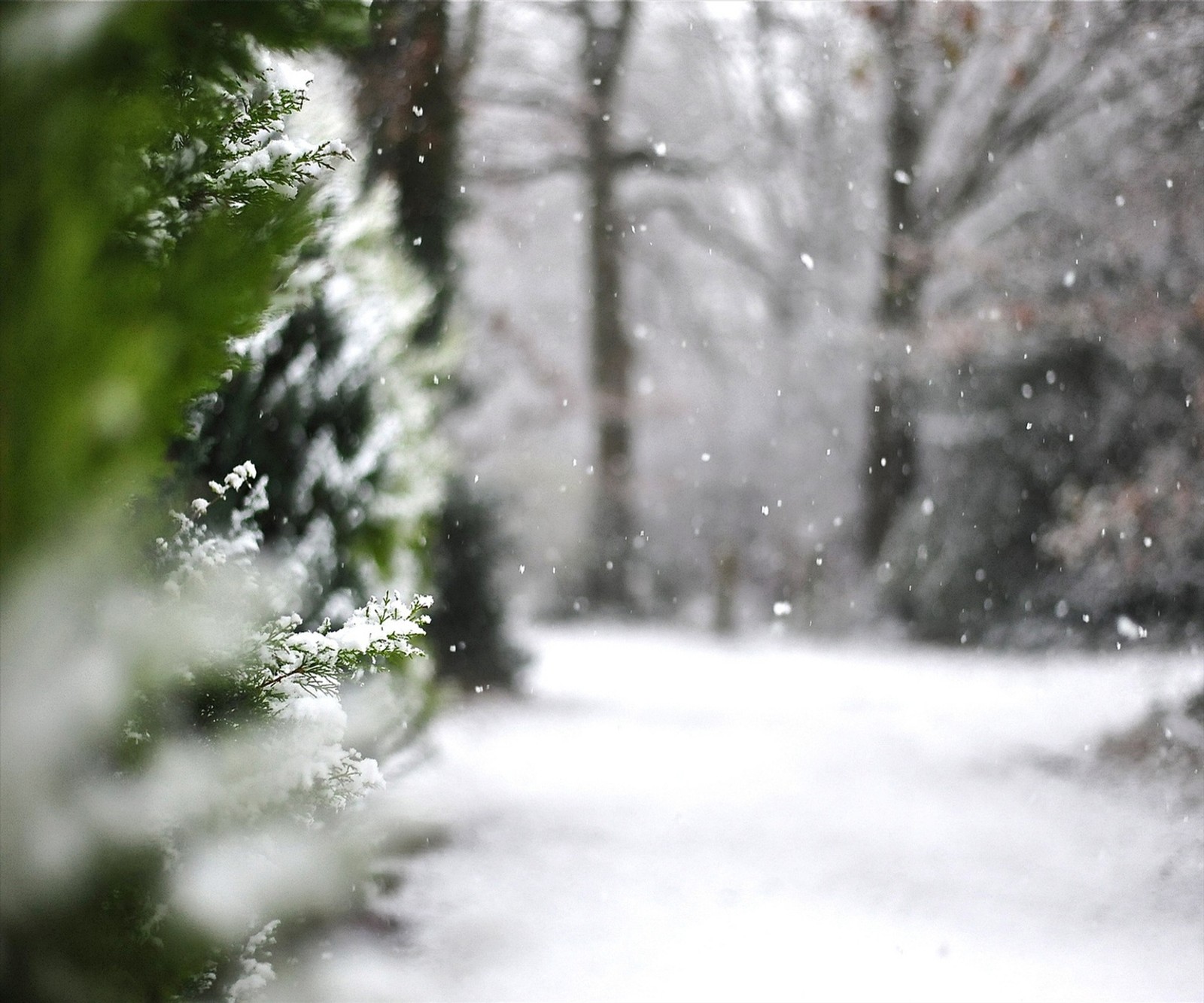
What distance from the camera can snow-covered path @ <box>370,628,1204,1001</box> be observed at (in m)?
3.69

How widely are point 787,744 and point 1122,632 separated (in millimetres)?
3673

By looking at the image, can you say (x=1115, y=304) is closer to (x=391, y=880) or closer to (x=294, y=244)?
(x=391, y=880)

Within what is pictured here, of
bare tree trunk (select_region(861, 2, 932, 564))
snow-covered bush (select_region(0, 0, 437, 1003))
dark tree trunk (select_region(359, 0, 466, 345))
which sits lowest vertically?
snow-covered bush (select_region(0, 0, 437, 1003))

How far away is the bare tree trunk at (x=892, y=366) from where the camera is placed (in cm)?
1324

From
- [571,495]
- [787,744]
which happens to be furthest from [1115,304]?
[571,495]

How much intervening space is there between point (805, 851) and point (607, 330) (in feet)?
36.2

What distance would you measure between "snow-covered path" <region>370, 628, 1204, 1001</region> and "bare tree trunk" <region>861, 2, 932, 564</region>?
484cm

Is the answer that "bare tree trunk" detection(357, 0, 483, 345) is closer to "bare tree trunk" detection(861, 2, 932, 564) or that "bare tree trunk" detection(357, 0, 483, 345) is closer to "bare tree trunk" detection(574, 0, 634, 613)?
"bare tree trunk" detection(574, 0, 634, 613)

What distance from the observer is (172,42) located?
133 cm

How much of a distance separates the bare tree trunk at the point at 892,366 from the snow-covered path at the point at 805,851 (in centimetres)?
484

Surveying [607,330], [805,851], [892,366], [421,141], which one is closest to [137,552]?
[805,851]

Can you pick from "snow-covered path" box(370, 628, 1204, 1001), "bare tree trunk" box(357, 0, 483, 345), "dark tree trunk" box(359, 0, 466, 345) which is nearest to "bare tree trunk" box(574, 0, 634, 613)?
"snow-covered path" box(370, 628, 1204, 1001)

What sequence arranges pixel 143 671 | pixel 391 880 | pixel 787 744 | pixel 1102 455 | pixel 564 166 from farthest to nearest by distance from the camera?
pixel 564 166 → pixel 1102 455 → pixel 787 744 → pixel 391 880 → pixel 143 671

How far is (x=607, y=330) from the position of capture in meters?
15.4
